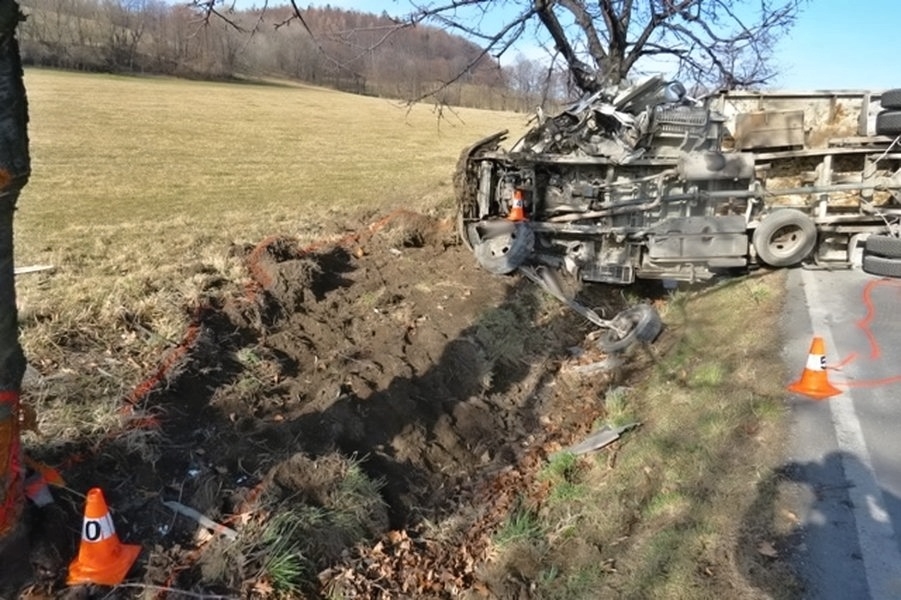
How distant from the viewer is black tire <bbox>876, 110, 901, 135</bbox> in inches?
294

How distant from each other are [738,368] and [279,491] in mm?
3904

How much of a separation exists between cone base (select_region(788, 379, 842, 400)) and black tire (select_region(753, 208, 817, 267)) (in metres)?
3.28

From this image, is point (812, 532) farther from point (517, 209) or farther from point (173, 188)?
point (173, 188)

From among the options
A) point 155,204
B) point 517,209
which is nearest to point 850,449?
point 517,209

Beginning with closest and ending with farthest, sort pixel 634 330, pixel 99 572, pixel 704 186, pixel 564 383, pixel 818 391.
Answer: pixel 99 572 < pixel 818 391 < pixel 564 383 < pixel 634 330 < pixel 704 186

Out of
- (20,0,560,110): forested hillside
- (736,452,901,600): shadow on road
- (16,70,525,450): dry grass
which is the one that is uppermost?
(20,0,560,110): forested hillside

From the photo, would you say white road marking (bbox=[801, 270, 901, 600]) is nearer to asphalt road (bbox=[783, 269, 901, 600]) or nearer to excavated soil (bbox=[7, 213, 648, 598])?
asphalt road (bbox=[783, 269, 901, 600])

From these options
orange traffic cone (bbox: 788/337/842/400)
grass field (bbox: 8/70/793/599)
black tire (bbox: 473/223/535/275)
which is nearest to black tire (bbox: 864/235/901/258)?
grass field (bbox: 8/70/793/599)

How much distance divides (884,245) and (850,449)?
386cm

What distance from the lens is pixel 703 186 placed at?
822 cm

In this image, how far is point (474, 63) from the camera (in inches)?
512

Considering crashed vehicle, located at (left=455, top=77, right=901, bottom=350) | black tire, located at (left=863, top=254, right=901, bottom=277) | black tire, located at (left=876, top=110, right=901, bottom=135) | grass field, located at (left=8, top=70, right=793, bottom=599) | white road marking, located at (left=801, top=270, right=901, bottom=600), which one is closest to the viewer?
white road marking, located at (left=801, top=270, right=901, bottom=600)

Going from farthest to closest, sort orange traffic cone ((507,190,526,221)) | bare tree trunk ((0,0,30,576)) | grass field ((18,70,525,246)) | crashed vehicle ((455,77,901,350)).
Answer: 1. grass field ((18,70,525,246))
2. orange traffic cone ((507,190,526,221))
3. crashed vehicle ((455,77,901,350))
4. bare tree trunk ((0,0,30,576))

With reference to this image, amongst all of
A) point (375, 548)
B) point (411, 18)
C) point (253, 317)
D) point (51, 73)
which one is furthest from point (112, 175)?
point (51, 73)
